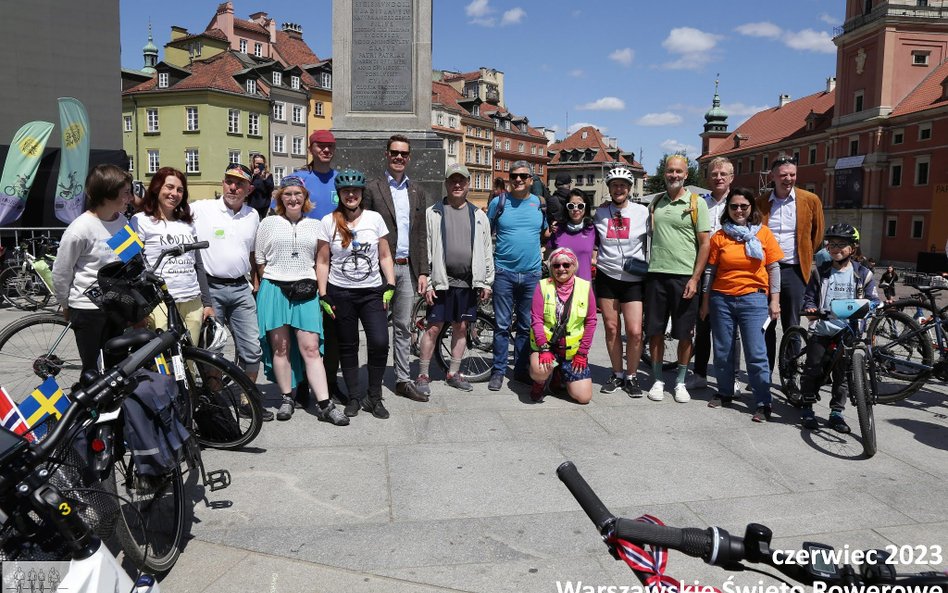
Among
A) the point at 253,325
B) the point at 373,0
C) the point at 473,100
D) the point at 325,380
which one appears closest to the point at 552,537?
the point at 325,380

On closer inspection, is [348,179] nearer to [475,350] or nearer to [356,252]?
[356,252]

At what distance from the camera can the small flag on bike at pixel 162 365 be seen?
3.88 meters

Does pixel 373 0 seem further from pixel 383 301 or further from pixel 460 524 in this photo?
pixel 460 524

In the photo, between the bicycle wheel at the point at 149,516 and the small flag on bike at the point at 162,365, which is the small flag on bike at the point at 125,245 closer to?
the small flag on bike at the point at 162,365

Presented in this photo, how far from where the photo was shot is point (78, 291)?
436 cm

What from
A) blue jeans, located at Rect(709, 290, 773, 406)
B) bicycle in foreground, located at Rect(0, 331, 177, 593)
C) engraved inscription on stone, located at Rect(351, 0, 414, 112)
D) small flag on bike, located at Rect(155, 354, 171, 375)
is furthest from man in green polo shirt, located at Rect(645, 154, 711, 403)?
bicycle in foreground, located at Rect(0, 331, 177, 593)

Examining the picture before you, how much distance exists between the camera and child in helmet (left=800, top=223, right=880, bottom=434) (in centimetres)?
543

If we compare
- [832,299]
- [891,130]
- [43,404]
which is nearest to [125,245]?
[43,404]

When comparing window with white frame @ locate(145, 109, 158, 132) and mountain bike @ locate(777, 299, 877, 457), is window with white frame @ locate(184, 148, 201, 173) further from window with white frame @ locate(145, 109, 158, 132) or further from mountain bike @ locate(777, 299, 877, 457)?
mountain bike @ locate(777, 299, 877, 457)

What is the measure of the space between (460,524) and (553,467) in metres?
1.08

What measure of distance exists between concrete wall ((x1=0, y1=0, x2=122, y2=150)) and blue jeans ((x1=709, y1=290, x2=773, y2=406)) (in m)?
17.7

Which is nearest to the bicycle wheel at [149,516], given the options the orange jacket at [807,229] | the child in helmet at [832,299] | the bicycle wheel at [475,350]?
the bicycle wheel at [475,350]

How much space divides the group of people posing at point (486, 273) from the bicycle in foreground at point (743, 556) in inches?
164

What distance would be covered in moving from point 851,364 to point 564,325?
2.26 meters
